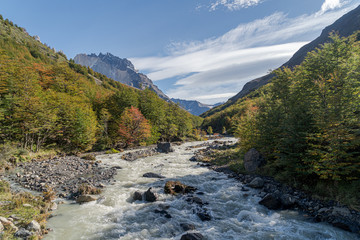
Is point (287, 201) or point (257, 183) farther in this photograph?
point (257, 183)

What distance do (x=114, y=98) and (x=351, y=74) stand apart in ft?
164

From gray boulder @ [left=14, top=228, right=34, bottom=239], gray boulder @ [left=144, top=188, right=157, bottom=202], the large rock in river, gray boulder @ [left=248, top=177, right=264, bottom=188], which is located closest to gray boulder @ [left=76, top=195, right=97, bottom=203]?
gray boulder @ [left=144, top=188, right=157, bottom=202]

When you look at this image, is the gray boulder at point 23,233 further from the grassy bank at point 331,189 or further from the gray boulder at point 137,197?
the grassy bank at point 331,189

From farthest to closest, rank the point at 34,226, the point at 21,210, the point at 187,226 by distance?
1. the point at 21,210
2. the point at 187,226
3. the point at 34,226

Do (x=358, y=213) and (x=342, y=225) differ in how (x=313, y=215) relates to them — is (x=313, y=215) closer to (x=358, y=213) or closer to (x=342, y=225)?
(x=342, y=225)

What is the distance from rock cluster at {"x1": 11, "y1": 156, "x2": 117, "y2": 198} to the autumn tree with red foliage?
18397 millimetres

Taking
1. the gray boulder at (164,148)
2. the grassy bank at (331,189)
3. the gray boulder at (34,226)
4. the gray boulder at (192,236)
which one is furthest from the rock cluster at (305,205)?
the gray boulder at (164,148)

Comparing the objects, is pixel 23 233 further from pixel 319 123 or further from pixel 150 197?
pixel 319 123

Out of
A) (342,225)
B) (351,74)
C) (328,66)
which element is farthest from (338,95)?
(342,225)

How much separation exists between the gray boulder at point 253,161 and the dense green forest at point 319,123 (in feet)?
2.41

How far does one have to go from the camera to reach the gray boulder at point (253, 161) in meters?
17.2

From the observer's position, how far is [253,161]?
17578 millimetres

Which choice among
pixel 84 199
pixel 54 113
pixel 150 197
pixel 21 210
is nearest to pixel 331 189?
pixel 150 197

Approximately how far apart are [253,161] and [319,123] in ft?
27.4
